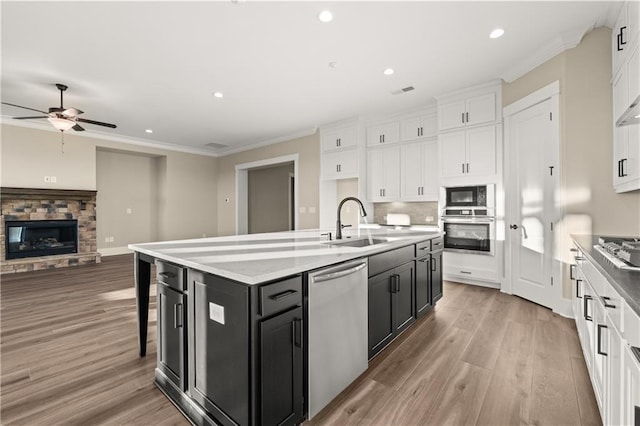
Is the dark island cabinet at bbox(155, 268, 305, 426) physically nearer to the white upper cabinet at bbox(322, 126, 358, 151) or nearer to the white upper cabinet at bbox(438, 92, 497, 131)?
the white upper cabinet at bbox(438, 92, 497, 131)

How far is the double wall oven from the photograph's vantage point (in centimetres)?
388

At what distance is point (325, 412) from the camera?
158 centimetres

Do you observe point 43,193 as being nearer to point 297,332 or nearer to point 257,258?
point 257,258

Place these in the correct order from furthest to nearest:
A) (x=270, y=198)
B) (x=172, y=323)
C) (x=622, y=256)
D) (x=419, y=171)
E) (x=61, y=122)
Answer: (x=270, y=198)
(x=419, y=171)
(x=61, y=122)
(x=172, y=323)
(x=622, y=256)

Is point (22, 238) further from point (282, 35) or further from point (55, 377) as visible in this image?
point (282, 35)

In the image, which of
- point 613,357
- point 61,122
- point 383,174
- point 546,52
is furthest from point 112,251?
point 546,52

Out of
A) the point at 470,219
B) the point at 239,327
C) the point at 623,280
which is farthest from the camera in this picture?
the point at 470,219

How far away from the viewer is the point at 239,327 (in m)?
1.24

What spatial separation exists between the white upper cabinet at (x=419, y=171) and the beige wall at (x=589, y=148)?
1807 millimetres

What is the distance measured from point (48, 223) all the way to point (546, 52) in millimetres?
8348

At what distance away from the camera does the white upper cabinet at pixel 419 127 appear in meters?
4.70

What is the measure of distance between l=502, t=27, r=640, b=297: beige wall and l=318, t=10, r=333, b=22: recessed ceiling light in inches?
95.2

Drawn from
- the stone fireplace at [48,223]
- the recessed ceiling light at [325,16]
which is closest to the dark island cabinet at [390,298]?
the recessed ceiling light at [325,16]

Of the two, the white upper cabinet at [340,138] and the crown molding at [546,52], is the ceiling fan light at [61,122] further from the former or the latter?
the crown molding at [546,52]
